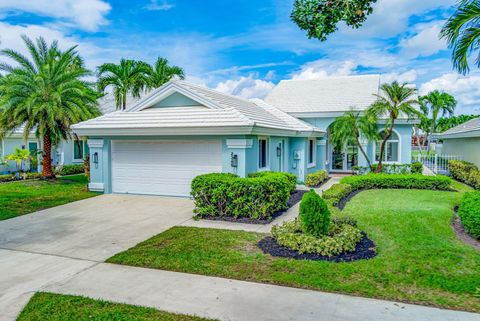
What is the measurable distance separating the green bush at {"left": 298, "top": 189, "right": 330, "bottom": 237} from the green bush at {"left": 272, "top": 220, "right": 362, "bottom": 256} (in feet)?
0.47

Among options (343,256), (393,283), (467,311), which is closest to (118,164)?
(343,256)

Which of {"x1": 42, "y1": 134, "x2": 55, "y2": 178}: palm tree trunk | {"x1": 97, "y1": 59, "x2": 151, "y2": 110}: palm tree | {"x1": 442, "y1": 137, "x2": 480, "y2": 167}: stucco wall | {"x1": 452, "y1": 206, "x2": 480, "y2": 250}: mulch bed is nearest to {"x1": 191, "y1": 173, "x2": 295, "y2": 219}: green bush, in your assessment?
{"x1": 452, "y1": 206, "x2": 480, "y2": 250}: mulch bed

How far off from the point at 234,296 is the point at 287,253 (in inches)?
81.0

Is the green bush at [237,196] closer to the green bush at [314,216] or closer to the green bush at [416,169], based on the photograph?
the green bush at [314,216]

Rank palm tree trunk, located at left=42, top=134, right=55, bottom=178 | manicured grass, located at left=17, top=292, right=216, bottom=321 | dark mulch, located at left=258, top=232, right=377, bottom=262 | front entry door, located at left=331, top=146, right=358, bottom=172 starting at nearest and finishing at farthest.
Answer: manicured grass, located at left=17, top=292, right=216, bottom=321 → dark mulch, located at left=258, top=232, right=377, bottom=262 → palm tree trunk, located at left=42, top=134, right=55, bottom=178 → front entry door, located at left=331, top=146, right=358, bottom=172

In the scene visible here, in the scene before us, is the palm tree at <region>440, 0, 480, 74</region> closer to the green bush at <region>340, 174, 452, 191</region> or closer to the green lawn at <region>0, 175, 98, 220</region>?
the green bush at <region>340, 174, 452, 191</region>

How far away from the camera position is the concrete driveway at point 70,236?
5828mm

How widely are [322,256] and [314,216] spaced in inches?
34.2

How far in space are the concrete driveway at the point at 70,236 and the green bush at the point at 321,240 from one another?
3299mm

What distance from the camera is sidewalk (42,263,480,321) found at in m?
4.52

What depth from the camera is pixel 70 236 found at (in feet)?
27.7

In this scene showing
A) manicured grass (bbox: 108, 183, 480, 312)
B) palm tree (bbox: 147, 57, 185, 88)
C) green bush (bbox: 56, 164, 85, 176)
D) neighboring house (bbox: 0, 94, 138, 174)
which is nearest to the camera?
manicured grass (bbox: 108, 183, 480, 312)

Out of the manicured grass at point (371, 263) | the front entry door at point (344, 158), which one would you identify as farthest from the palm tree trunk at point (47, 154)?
the front entry door at point (344, 158)

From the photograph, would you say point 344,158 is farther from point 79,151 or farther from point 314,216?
point 79,151
